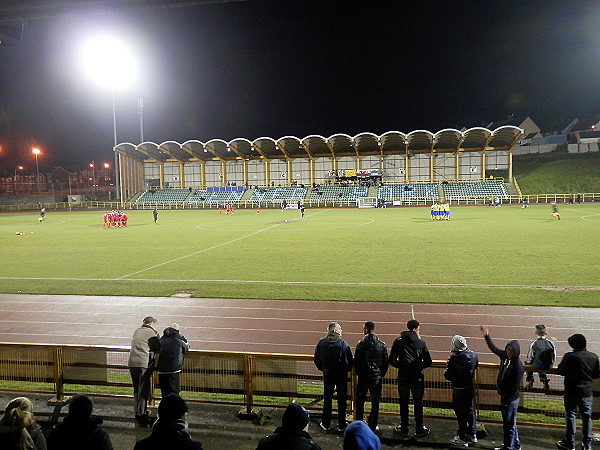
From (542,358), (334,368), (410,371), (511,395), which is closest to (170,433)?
(334,368)

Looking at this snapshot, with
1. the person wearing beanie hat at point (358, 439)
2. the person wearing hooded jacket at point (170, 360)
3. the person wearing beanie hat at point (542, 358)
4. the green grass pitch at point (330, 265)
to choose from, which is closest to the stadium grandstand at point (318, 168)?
the green grass pitch at point (330, 265)

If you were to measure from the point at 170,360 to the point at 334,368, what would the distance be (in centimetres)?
233

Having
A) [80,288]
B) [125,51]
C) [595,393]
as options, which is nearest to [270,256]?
[80,288]

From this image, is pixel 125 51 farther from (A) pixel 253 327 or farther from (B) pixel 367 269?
(A) pixel 253 327

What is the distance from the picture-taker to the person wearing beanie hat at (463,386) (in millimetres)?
5758

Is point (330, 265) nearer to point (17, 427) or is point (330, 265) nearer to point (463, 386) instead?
point (463, 386)

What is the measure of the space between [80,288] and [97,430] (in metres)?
12.8

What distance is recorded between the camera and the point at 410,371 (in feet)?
19.8

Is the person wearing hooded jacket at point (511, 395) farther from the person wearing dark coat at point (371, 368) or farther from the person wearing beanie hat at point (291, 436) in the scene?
the person wearing beanie hat at point (291, 436)

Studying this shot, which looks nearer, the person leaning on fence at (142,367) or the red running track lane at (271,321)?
the person leaning on fence at (142,367)

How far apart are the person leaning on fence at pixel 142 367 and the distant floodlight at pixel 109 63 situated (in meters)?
48.7

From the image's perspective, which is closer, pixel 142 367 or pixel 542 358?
pixel 542 358

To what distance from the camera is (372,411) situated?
243 inches

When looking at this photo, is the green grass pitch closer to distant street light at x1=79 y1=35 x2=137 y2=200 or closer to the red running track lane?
the red running track lane
